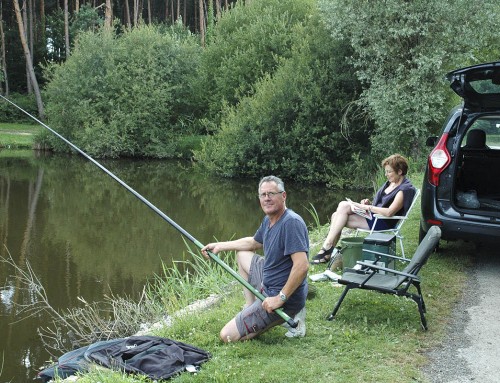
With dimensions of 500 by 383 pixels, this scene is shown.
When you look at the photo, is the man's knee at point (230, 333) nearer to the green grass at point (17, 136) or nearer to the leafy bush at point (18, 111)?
the green grass at point (17, 136)

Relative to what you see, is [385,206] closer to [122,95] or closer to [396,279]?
[396,279]

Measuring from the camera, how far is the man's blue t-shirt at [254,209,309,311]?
→ 454 centimetres

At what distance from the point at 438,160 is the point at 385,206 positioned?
0.90 meters

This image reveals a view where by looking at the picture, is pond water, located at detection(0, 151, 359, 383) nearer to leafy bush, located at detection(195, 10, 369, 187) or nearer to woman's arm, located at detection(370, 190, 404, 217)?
leafy bush, located at detection(195, 10, 369, 187)

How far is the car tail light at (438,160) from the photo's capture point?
6.42 metres

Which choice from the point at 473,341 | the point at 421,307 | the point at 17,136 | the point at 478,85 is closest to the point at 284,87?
the point at 478,85

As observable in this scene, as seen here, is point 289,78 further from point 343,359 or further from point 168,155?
point 343,359

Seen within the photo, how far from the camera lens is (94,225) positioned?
14.6 m

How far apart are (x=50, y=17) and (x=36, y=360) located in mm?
40714

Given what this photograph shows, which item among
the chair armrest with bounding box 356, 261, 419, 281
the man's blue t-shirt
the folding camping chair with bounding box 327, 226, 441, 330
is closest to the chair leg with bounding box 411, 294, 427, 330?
the folding camping chair with bounding box 327, 226, 441, 330

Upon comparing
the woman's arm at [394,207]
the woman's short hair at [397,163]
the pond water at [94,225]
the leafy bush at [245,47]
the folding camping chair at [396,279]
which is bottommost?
the pond water at [94,225]

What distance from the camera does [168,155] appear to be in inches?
1177

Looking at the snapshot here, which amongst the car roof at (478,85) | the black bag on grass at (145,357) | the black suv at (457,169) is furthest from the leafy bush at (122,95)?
the black bag on grass at (145,357)

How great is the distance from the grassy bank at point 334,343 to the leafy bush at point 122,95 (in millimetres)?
23751
